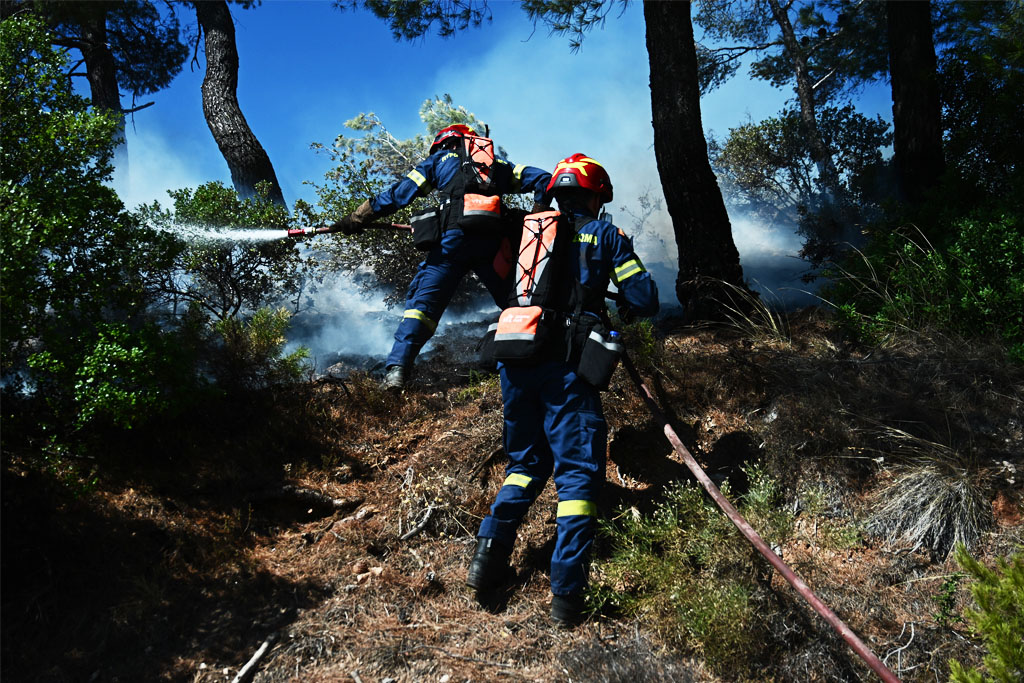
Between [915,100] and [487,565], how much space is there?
6.60 m

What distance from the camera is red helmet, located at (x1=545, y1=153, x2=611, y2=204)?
398 centimetres

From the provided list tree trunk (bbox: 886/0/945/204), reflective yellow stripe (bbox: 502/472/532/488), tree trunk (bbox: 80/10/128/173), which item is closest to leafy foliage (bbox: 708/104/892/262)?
tree trunk (bbox: 886/0/945/204)

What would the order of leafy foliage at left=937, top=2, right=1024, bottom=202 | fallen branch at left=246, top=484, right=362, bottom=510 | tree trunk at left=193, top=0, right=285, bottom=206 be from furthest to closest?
tree trunk at left=193, top=0, right=285, bottom=206 < leafy foliage at left=937, top=2, right=1024, bottom=202 < fallen branch at left=246, top=484, right=362, bottom=510

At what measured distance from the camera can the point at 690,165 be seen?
21.2ft

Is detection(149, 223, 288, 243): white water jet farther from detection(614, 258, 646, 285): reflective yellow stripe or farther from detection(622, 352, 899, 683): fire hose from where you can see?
detection(622, 352, 899, 683): fire hose

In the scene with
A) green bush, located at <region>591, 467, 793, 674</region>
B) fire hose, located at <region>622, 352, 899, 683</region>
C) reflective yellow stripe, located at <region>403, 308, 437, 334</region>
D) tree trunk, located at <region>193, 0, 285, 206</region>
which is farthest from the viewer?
tree trunk, located at <region>193, 0, 285, 206</region>

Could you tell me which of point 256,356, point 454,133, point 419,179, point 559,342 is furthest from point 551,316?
point 256,356

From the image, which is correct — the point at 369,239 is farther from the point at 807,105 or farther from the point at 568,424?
the point at 807,105

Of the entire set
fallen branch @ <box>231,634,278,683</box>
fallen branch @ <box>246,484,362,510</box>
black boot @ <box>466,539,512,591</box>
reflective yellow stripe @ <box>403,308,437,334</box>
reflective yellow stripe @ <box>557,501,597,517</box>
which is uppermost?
reflective yellow stripe @ <box>403,308,437,334</box>

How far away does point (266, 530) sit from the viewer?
415cm

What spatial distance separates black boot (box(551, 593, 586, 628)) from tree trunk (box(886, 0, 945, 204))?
18.8 ft

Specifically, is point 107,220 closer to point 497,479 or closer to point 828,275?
point 497,479

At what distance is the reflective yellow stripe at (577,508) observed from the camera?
11.3 feet

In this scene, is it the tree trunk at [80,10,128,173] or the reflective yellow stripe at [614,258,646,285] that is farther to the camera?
the tree trunk at [80,10,128,173]
